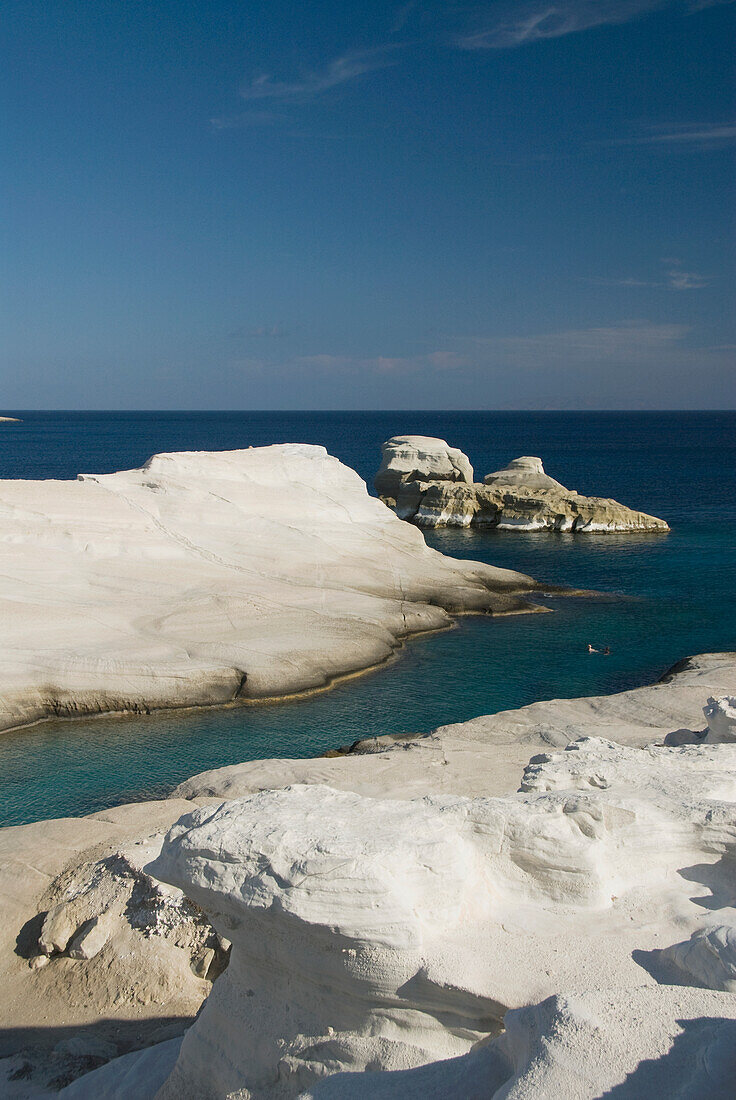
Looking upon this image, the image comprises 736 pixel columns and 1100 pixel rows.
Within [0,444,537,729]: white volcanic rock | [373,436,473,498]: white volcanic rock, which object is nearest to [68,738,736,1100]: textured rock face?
[0,444,537,729]: white volcanic rock

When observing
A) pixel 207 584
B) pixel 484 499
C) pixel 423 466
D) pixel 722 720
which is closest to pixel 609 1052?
pixel 722 720

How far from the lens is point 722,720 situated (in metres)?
14.6

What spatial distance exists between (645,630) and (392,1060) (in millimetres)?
26465

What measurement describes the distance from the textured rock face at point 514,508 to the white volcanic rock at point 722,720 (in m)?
36.7

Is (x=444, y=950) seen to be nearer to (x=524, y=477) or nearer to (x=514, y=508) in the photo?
(x=514, y=508)

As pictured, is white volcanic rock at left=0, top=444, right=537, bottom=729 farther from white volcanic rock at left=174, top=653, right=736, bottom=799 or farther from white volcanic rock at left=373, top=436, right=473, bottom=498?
white volcanic rock at left=373, top=436, right=473, bottom=498

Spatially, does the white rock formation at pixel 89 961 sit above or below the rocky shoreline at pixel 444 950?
below


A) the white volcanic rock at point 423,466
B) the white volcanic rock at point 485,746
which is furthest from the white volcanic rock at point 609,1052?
the white volcanic rock at point 423,466

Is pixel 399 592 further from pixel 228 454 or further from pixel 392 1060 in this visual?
pixel 392 1060

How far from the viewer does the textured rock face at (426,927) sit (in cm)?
595

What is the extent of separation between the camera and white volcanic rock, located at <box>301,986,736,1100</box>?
4.45 m

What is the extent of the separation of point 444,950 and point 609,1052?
172 centimetres

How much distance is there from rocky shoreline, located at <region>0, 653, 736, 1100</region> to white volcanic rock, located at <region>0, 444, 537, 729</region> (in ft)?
43.8

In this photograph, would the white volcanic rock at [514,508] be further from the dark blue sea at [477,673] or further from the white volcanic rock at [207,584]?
the white volcanic rock at [207,584]
